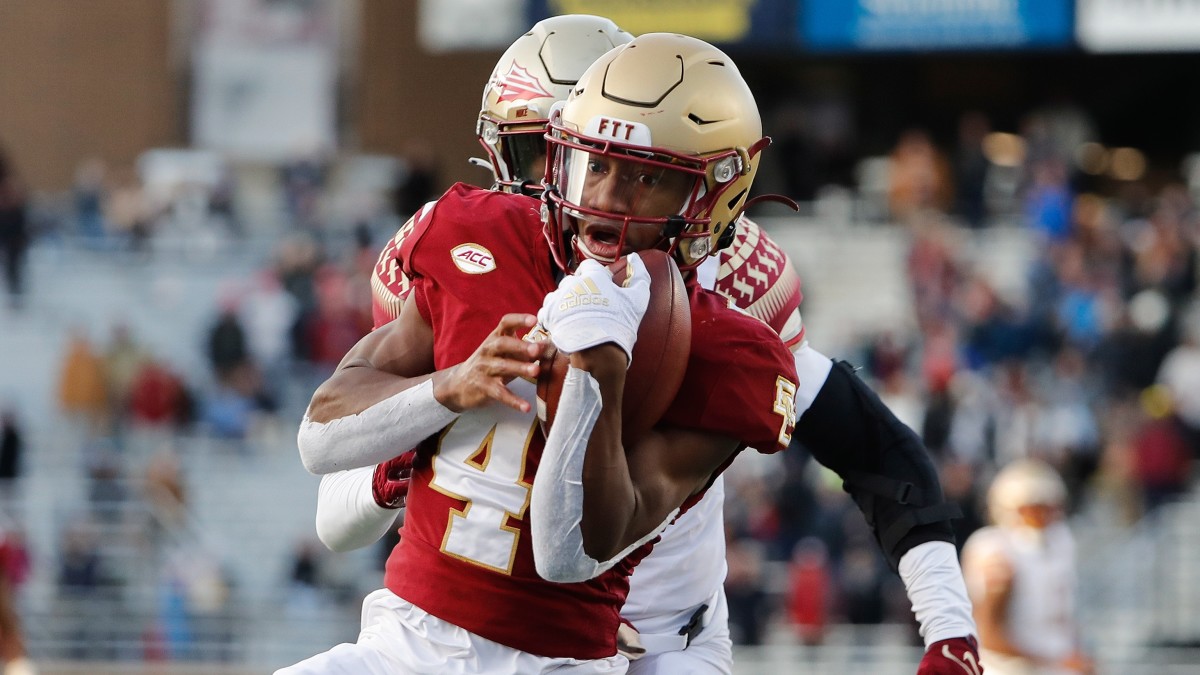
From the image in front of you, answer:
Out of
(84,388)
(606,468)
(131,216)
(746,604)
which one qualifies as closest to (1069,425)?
(746,604)

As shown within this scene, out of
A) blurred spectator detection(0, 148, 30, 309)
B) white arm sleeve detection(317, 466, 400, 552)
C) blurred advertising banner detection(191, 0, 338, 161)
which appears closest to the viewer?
white arm sleeve detection(317, 466, 400, 552)

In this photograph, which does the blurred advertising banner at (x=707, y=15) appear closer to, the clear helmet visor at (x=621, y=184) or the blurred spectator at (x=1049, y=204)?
the blurred spectator at (x=1049, y=204)

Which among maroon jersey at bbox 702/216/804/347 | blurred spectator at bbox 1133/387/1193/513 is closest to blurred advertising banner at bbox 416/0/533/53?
blurred spectator at bbox 1133/387/1193/513

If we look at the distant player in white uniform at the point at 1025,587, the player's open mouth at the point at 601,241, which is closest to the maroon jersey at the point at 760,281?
the player's open mouth at the point at 601,241

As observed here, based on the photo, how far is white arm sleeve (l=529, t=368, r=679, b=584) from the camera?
277 cm

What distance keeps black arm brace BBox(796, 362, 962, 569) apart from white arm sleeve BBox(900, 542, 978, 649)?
0.08 ft

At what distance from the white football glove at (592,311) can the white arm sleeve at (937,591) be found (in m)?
1.33

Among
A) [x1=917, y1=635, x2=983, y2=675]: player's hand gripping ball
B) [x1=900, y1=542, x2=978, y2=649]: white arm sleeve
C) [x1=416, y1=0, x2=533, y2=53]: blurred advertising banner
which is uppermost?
[x1=900, y1=542, x2=978, y2=649]: white arm sleeve

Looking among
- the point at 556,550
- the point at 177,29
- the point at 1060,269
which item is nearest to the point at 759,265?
the point at 556,550

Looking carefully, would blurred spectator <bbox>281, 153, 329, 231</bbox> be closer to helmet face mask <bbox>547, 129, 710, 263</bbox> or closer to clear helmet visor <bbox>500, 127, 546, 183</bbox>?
clear helmet visor <bbox>500, 127, 546, 183</bbox>

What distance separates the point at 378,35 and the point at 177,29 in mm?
2417

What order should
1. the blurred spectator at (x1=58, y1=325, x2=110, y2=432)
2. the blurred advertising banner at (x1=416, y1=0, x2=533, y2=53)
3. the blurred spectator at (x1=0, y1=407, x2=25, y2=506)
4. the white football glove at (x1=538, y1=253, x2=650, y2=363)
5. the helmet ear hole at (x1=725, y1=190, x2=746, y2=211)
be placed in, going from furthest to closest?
the blurred advertising banner at (x1=416, y1=0, x2=533, y2=53) < the blurred spectator at (x1=58, y1=325, x2=110, y2=432) < the blurred spectator at (x1=0, y1=407, x2=25, y2=506) < the helmet ear hole at (x1=725, y1=190, x2=746, y2=211) < the white football glove at (x1=538, y1=253, x2=650, y2=363)

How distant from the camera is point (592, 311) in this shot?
9.05 feet

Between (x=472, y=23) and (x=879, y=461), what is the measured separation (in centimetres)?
1172
